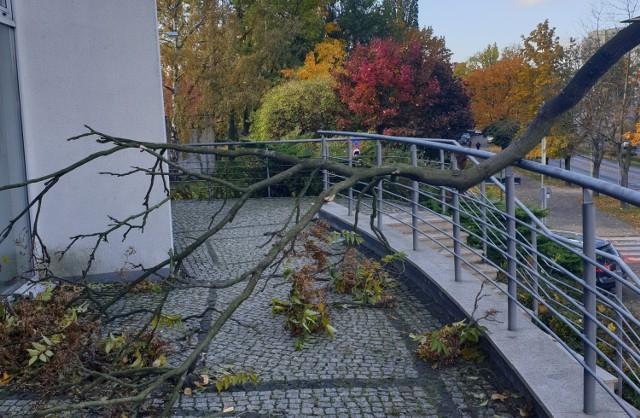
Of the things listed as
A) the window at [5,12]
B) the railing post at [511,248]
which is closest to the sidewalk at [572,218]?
the window at [5,12]

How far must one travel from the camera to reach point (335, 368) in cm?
497

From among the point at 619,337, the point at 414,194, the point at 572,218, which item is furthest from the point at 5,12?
the point at 572,218

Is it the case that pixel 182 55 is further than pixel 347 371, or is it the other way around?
pixel 182 55

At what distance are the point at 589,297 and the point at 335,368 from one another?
193cm

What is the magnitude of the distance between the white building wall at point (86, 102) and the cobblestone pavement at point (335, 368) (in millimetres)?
1133

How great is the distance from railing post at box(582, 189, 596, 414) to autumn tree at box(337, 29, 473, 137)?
2037 centimetres

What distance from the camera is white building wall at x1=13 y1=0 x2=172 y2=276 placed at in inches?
289

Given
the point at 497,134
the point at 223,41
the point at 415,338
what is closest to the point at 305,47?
the point at 223,41

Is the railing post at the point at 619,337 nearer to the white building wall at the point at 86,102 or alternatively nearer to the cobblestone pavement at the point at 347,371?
the cobblestone pavement at the point at 347,371

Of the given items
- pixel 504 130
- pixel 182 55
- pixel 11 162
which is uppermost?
pixel 182 55

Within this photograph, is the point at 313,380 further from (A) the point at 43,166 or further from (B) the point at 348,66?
(B) the point at 348,66

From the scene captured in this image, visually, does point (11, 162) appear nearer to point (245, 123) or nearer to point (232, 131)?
point (245, 123)

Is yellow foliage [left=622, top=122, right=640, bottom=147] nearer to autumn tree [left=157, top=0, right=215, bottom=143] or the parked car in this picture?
autumn tree [left=157, top=0, right=215, bottom=143]

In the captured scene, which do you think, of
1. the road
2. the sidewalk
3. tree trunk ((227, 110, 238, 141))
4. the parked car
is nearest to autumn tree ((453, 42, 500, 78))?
the road
